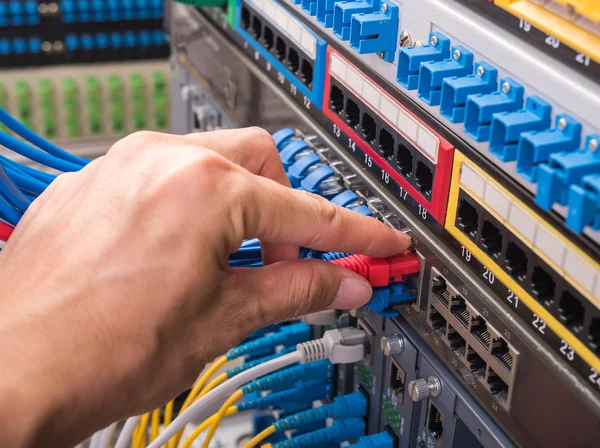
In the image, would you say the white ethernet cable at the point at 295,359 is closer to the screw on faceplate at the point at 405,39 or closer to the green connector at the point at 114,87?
the screw on faceplate at the point at 405,39

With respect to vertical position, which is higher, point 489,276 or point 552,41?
point 552,41

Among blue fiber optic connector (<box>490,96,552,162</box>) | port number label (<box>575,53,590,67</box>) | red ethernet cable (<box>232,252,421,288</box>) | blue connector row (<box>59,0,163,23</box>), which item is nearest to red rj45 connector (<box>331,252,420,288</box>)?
red ethernet cable (<box>232,252,421,288</box>)

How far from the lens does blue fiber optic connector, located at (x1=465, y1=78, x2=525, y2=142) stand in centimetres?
66

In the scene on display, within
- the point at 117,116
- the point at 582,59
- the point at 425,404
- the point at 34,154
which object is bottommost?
the point at 117,116

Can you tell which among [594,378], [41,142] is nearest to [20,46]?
[41,142]

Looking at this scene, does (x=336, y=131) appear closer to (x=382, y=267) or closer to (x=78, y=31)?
(x=382, y=267)

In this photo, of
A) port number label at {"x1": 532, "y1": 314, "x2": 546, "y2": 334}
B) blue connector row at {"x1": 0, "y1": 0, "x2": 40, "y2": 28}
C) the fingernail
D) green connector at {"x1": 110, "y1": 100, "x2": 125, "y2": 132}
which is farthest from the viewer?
green connector at {"x1": 110, "y1": 100, "x2": 125, "y2": 132}

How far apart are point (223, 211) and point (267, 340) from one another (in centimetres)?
54

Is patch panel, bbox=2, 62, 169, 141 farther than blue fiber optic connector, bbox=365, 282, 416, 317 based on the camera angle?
Yes

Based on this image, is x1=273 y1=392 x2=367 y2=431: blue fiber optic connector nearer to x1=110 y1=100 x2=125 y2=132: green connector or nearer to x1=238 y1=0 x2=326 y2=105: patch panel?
x1=238 y1=0 x2=326 y2=105: patch panel

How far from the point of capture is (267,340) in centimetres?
118

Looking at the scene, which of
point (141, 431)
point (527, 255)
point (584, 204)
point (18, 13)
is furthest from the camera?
point (18, 13)

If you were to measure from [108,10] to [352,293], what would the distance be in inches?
71.9

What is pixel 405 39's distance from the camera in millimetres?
822
